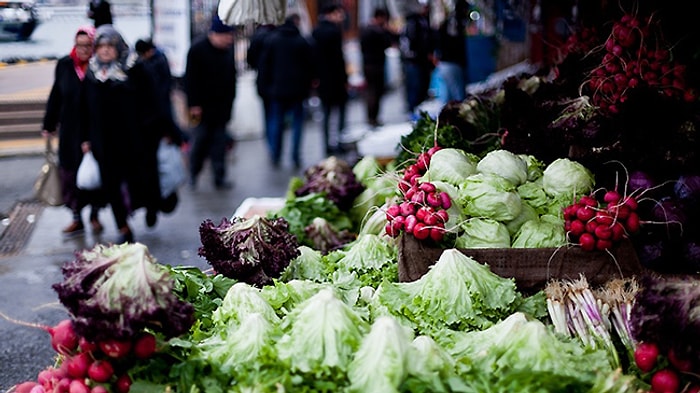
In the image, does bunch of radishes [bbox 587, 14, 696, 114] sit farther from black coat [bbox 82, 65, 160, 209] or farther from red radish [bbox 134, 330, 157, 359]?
black coat [bbox 82, 65, 160, 209]

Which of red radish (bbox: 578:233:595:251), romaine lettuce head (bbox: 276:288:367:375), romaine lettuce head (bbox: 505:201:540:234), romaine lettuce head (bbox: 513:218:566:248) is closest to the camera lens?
romaine lettuce head (bbox: 276:288:367:375)

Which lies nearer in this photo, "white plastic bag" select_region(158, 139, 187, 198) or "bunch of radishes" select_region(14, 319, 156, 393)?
"bunch of radishes" select_region(14, 319, 156, 393)

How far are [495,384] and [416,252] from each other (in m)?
1.10

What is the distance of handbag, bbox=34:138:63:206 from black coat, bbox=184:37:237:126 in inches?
83.5

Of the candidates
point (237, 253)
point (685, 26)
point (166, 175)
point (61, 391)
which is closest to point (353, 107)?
point (166, 175)

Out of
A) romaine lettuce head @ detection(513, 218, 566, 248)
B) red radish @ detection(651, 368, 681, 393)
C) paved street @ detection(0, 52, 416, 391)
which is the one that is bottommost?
paved street @ detection(0, 52, 416, 391)

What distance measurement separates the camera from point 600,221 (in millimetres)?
3559

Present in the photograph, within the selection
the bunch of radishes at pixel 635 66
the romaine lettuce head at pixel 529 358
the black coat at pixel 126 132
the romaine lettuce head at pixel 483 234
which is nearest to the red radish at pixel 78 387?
the romaine lettuce head at pixel 529 358

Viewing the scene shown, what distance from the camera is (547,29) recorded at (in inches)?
422

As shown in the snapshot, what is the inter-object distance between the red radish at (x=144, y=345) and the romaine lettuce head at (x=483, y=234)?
1.52 metres

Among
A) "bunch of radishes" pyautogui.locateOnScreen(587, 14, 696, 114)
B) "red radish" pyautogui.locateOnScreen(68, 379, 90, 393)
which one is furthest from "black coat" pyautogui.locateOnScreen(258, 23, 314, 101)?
"red radish" pyautogui.locateOnScreen(68, 379, 90, 393)

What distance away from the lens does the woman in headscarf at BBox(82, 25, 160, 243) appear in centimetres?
683

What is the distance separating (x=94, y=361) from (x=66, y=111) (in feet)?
16.2

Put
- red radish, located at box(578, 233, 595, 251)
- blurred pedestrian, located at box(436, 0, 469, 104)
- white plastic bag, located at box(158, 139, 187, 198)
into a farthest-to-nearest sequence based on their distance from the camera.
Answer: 1. blurred pedestrian, located at box(436, 0, 469, 104)
2. white plastic bag, located at box(158, 139, 187, 198)
3. red radish, located at box(578, 233, 595, 251)
